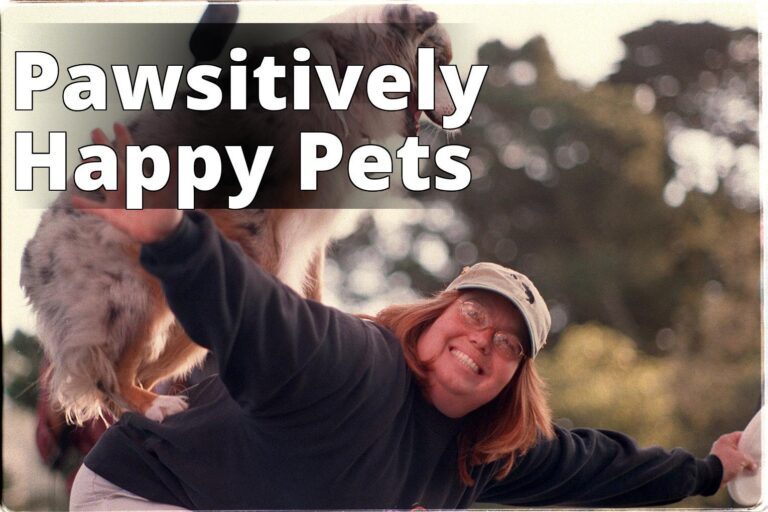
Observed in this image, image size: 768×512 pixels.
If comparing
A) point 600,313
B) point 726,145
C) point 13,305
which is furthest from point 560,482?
point 13,305

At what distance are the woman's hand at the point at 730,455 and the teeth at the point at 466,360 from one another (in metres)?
0.79

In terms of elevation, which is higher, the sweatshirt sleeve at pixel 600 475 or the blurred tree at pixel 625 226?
the blurred tree at pixel 625 226

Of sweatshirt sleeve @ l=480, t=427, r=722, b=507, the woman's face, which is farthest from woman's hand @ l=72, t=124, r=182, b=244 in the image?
sweatshirt sleeve @ l=480, t=427, r=722, b=507

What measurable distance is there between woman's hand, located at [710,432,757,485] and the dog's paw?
162 centimetres

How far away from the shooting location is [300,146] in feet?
9.27

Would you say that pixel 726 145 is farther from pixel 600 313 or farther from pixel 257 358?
pixel 257 358

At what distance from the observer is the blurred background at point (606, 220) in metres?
2.88

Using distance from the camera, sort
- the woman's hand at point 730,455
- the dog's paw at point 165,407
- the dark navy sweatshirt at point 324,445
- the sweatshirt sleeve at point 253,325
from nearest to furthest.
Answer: the sweatshirt sleeve at point 253,325 < the dark navy sweatshirt at point 324,445 < the dog's paw at point 165,407 < the woman's hand at point 730,455

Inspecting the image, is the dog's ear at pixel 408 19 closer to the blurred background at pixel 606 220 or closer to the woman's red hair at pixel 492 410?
the blurred background at pixel 606 220

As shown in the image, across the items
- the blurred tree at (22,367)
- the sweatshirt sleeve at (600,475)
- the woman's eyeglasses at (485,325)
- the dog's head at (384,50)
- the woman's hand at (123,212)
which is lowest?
the sweatshirt sleeve at (600,475)

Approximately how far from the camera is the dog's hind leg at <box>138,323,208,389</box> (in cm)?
276

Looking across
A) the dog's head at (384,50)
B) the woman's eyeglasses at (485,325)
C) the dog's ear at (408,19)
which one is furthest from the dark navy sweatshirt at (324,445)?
the dog's ear at (408,19)

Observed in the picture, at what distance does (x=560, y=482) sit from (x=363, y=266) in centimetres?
92

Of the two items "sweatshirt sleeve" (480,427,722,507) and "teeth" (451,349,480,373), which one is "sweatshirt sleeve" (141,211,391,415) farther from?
"sweatshirt sleeve" (480,427,722,507)
